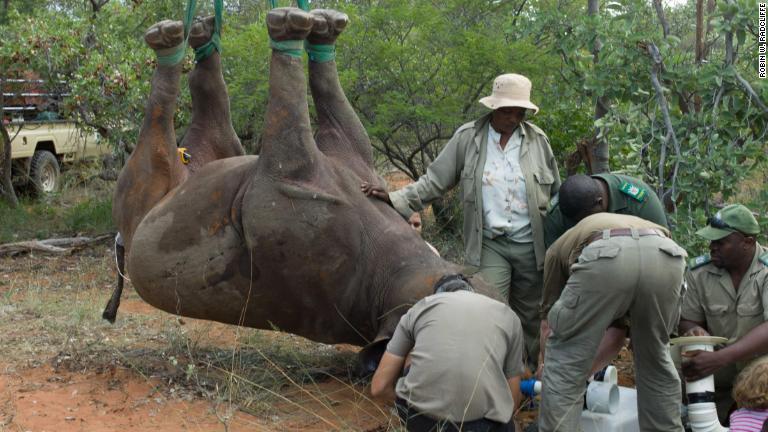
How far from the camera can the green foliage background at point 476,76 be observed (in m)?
6.12

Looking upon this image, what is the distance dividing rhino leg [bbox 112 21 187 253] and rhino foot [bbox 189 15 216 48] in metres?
0.36

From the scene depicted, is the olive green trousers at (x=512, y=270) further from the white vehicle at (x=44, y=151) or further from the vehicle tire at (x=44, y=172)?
the vehicle tire at (x=44, y=172)

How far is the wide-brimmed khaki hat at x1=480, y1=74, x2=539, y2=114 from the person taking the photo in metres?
5.71


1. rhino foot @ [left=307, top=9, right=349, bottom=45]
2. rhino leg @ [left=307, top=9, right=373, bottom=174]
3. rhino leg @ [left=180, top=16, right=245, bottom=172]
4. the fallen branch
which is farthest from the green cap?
the fallen branch

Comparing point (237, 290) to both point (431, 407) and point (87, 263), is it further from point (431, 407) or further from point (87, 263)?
point (87, 263)

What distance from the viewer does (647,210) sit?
5453 mm

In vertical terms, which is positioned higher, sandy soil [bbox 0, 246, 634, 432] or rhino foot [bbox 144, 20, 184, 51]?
rhino foot [bbox 144, 20, 184, 51]

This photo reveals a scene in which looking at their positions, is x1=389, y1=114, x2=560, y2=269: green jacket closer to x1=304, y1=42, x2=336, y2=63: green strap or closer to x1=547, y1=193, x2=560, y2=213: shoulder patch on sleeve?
x1=547, y1=193, x2=560, y2=213: shoulder patch on sleeve

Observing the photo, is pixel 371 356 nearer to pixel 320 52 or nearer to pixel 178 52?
pixel 320 52

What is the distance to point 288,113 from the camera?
541 centimetres

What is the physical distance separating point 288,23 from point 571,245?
2035 mm

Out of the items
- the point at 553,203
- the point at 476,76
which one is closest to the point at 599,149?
the point at 553,203

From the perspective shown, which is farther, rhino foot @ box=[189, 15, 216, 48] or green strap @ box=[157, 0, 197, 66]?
rhino foot @ box=[189, 15, 216, 48]

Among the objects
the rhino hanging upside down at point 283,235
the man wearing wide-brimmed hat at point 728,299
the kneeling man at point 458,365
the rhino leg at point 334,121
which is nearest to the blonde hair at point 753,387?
the man wearing wide-brimmed hat at point 728,299
